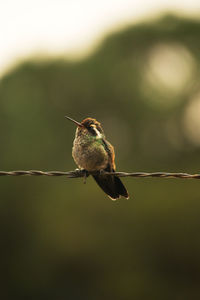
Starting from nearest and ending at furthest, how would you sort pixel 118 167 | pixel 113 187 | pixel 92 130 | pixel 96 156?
pixel 113 187
pixel 96 156
pixel 92 130
pixel 118 167

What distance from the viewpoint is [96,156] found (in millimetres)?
8117

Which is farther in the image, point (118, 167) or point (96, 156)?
point (118, 167)

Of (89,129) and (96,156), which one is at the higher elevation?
(89,129)

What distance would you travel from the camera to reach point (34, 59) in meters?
34.3

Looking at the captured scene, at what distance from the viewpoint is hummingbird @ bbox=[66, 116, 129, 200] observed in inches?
312

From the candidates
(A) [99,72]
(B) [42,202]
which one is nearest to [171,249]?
(B) [42,202]

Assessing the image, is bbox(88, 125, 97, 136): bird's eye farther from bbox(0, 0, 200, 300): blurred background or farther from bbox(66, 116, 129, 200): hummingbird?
bbox(0, 0, 200, 300): blurred background

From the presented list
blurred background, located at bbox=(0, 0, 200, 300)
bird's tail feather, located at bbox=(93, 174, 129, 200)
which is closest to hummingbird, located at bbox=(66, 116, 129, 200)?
bird's tail feather, located at bbox=(93, 174, 129, 200)

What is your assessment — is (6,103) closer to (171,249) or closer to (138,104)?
(138,104)

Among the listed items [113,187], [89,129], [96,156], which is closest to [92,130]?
[89,129]

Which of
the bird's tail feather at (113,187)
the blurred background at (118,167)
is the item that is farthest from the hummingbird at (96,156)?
the blurred background at (118,167)

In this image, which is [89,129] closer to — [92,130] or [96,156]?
[92,130]

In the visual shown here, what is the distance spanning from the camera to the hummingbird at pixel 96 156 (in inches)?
312

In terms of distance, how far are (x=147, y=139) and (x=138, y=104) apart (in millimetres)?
2471
